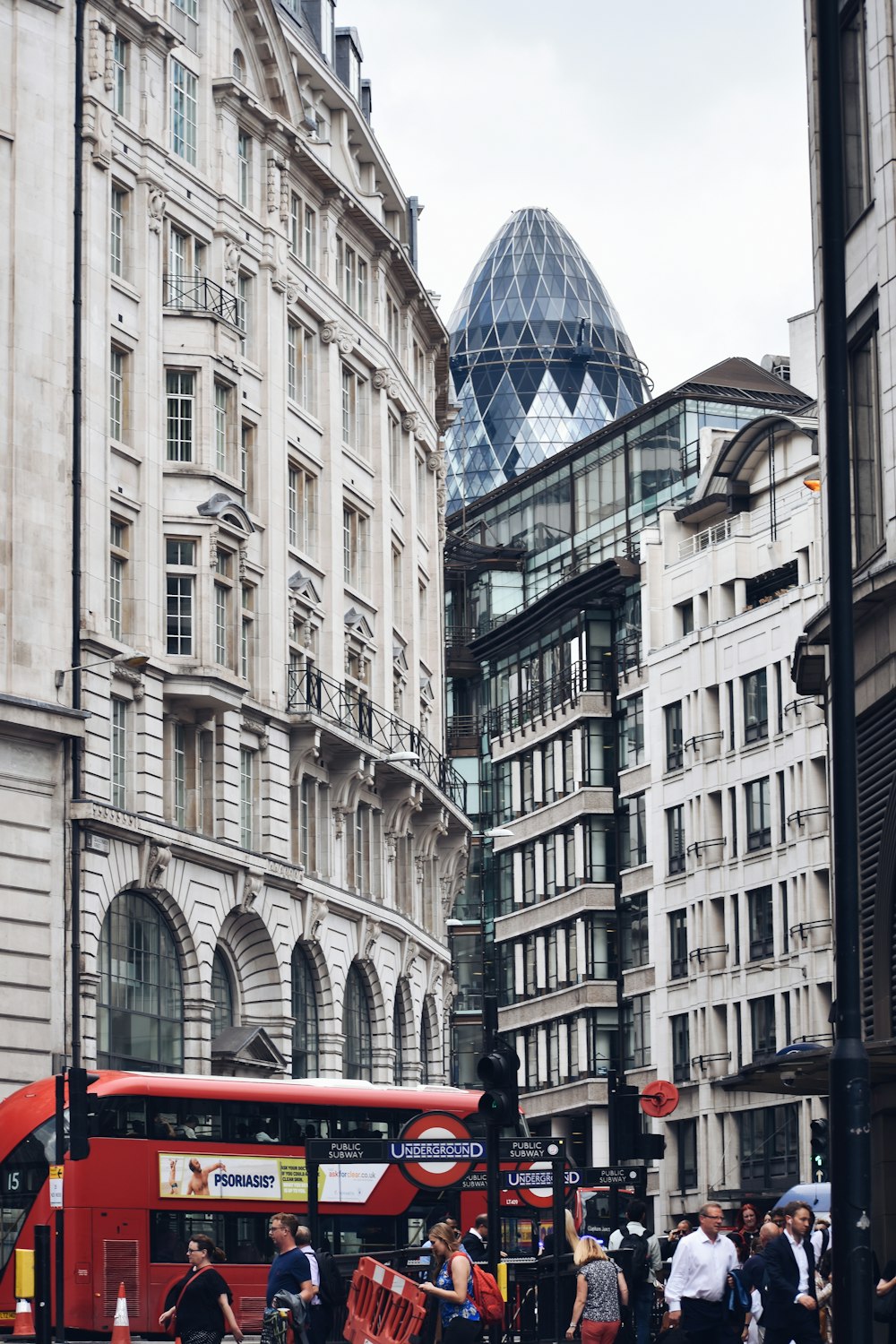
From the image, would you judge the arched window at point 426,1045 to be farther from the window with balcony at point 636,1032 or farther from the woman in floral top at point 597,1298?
the woman in floral top at point 597,1298

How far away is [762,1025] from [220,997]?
3361 centimetres

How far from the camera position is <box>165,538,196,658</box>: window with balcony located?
5097cm

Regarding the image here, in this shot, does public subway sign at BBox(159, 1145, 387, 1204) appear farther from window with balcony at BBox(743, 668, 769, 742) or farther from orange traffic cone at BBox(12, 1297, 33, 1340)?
window with balcony at BBox(743, 668, 769, 742)

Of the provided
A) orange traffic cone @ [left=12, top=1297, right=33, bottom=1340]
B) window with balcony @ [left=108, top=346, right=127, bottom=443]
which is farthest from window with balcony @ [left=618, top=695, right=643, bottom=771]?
orange traffic cone @ [left=12, top=1297, right=33, bottom=1340]

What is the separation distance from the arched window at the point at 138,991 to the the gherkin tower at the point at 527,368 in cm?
Result: 10373

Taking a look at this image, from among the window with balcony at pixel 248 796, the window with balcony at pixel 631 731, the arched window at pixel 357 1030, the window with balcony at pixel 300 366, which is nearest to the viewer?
the window with balcony at pixel 248 796

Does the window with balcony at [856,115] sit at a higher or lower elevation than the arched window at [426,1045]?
higher

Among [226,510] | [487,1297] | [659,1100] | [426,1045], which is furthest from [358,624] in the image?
[487,1297]

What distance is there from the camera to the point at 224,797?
5206 centimetres

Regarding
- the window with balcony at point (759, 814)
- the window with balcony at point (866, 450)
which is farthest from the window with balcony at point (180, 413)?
the window with balcony at point (759, 814)

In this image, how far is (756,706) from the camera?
84438 millimetres

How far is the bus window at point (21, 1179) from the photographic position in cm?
3475

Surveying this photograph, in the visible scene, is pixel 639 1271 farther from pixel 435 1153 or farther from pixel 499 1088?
pixel 499 1088

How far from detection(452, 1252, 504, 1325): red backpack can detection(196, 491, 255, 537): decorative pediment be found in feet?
104
